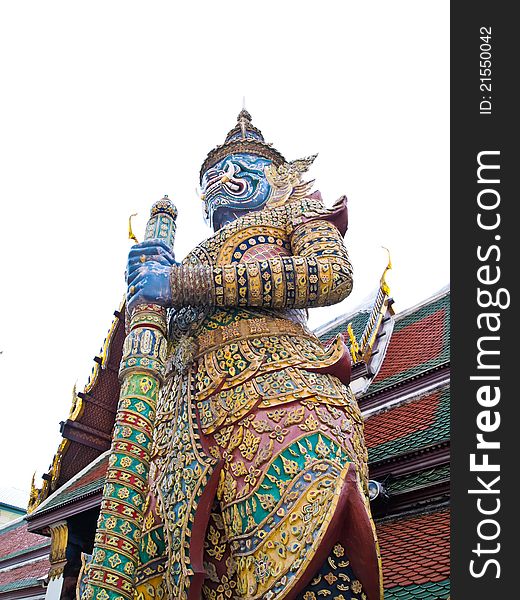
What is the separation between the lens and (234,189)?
3.80 metres

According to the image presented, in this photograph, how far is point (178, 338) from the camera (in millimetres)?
3264

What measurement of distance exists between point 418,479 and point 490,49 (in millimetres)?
2423

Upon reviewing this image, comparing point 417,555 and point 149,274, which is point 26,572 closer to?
point 417,555

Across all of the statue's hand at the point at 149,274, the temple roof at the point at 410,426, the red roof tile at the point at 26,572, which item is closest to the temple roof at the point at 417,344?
the temple roof at the point at 410,426

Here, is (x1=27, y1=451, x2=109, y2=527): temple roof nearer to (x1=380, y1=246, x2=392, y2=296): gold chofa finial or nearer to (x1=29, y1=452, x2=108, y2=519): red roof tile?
(x1=29, y1=452, x2=108, y2=519): red roof tile

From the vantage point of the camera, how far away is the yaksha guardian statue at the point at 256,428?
2.33m

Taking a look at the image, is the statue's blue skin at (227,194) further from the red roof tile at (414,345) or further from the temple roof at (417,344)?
the red roof tile at (414,345)

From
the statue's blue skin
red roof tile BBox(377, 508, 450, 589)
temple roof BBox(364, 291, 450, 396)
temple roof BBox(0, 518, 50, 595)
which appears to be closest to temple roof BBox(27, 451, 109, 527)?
temple roof BBox(0, 518, 50, 595)

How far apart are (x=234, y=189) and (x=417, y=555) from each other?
2245mm

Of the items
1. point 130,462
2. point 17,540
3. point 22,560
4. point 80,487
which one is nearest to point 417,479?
point 130,462

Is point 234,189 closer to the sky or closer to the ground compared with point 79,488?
closer to the sky

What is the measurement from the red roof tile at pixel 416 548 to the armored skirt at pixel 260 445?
2.40 ft

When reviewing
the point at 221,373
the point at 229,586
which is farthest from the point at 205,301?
the point at 229,586

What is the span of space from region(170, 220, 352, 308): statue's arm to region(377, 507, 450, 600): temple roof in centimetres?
136
